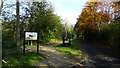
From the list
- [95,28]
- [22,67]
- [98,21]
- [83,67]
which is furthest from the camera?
[95,28]

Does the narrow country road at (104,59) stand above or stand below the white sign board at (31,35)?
below

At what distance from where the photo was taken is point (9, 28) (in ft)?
39.5

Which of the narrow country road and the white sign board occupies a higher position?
the white sign board

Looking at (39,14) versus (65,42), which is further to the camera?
(65,42)

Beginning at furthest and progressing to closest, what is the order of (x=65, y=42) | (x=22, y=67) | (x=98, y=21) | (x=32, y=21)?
1. (x=98, y=21)
2. (x=65, y=42)
3. (x=32, y=21)
4. (x=22, y=67)

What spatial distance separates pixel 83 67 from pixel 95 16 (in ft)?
49.5

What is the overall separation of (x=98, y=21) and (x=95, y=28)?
202 centimetres

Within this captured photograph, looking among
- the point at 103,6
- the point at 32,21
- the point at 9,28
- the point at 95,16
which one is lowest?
the point at 9,28

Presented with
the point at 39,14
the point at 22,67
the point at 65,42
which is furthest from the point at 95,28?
the point at 22,67

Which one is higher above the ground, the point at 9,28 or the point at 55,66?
the point at 9,28

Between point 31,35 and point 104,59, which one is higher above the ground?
point 31,35

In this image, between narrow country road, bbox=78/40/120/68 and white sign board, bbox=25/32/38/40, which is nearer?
narrow country road, bbox=78/40/120/68

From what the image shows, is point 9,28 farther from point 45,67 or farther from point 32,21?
point 45,67

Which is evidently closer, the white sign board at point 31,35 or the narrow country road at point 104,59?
the narrow country road at point 104,59
